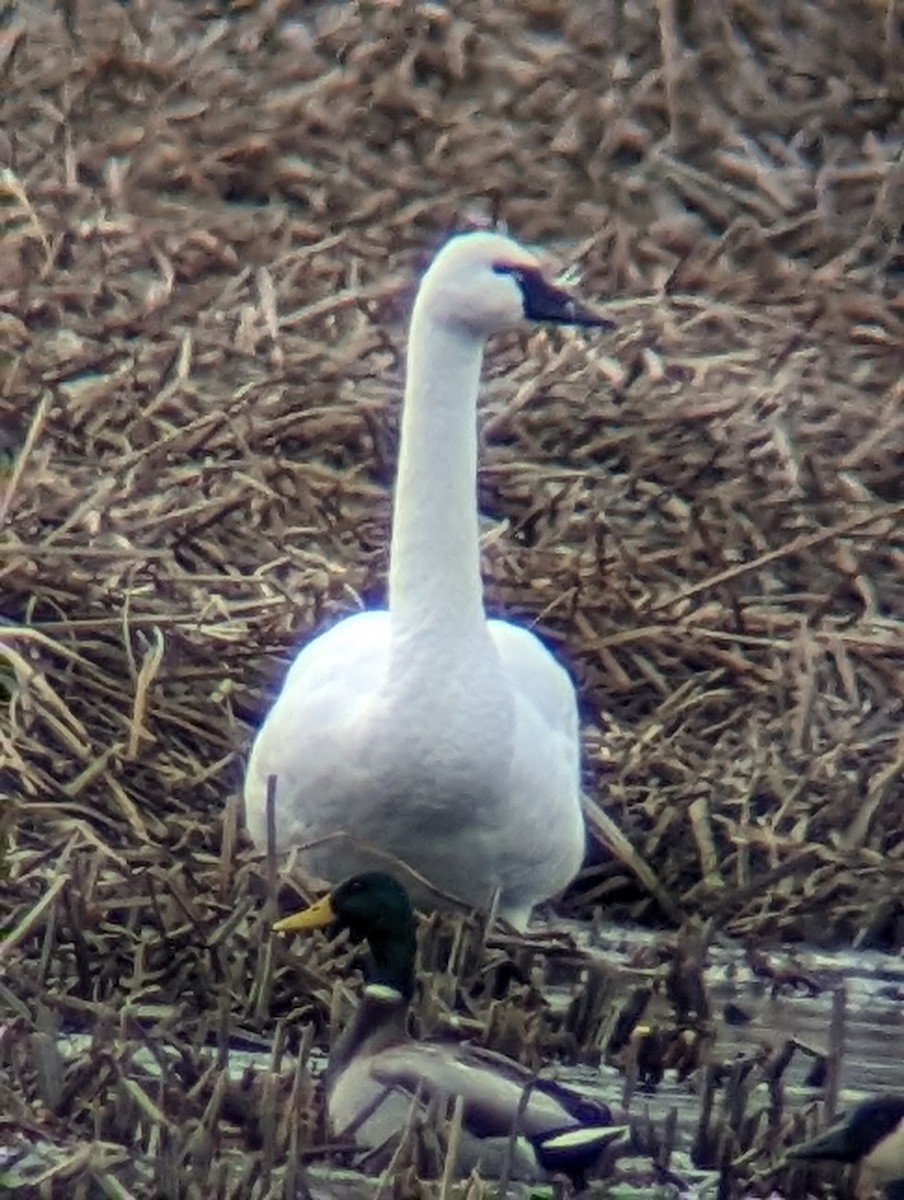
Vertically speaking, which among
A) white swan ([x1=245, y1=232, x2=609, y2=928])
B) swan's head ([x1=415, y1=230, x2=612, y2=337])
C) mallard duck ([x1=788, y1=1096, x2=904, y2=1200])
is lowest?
mallard duck ([x1=788, y1=1096, x2=904, y2=1200])

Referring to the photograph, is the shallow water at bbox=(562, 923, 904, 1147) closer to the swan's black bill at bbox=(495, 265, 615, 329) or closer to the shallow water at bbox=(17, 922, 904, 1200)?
the shallow water at bbox=(17, 922, 904, 1200)

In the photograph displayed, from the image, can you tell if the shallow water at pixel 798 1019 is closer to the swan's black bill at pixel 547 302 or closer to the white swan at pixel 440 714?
the white swan at pixel 440 714

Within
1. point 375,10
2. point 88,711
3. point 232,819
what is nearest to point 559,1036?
point 232,819

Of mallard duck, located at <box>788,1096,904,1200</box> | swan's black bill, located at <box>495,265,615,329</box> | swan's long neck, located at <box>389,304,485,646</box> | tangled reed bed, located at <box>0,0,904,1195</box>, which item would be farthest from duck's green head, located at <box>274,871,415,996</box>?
swan's black bill, located at <box>495,265,615,329</box>

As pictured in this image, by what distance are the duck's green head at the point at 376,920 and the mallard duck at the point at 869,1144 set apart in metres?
0.93

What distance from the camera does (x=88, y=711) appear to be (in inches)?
292

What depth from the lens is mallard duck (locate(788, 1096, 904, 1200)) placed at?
4.94 metres

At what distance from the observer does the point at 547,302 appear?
680 cm

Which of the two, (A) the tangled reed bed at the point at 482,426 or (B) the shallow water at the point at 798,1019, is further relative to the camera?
(A) the tangled reed bed at the point at 482,426

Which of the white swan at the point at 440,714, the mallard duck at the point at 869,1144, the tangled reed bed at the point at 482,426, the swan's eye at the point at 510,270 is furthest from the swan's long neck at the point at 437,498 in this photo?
the mallard duck at the point at 869,1144

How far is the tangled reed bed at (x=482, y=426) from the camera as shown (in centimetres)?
717

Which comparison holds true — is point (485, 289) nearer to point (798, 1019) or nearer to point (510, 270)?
point (510, 270)

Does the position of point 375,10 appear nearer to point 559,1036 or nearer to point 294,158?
point 294,158

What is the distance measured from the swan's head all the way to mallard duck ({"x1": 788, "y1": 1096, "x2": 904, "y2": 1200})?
6.73ft
